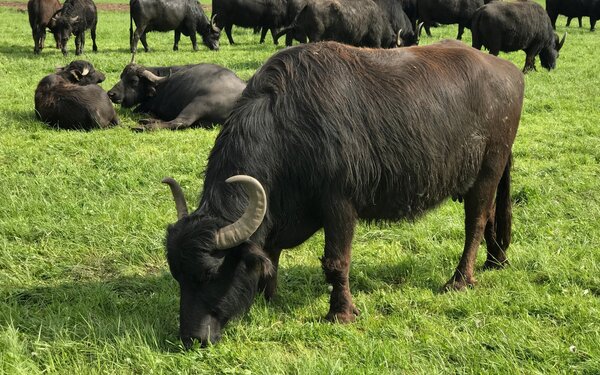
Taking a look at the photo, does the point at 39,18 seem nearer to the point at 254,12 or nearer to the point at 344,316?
the point at 254,12

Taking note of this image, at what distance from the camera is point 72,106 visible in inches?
376

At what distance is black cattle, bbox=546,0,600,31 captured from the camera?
96.5 feet

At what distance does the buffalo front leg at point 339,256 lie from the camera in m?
4.27

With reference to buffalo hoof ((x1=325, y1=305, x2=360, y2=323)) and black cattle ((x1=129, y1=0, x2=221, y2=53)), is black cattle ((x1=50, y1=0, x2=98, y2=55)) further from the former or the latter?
buffalo hoof ((x1=325, y1=305, x2=360, y2=323))

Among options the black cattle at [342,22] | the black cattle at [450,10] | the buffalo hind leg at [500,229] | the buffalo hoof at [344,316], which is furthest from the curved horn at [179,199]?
the black cattle at [450,10]

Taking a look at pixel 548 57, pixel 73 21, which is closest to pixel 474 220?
pixel 548 57

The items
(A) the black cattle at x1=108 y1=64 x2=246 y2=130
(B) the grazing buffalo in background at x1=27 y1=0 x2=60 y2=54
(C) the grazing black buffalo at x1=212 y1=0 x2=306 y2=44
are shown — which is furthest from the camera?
(C) the grazing black buffalo at x1=212 y1=0 x2=306 y2=44

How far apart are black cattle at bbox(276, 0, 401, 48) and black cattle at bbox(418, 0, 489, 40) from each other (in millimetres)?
6919

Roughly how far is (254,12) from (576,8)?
17.2 metres

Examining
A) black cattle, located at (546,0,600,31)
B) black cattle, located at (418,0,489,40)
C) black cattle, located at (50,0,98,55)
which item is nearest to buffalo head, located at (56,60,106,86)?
black cattle, located at (50,0,98,55)

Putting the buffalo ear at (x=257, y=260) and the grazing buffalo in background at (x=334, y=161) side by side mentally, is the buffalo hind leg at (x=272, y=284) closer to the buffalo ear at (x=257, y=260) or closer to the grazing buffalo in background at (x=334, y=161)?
the grazing buffalo in background at (x=334, y=161)

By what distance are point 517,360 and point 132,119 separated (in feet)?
28.4

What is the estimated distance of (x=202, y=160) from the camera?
802 cm

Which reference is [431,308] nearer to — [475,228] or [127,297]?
[475,228]
